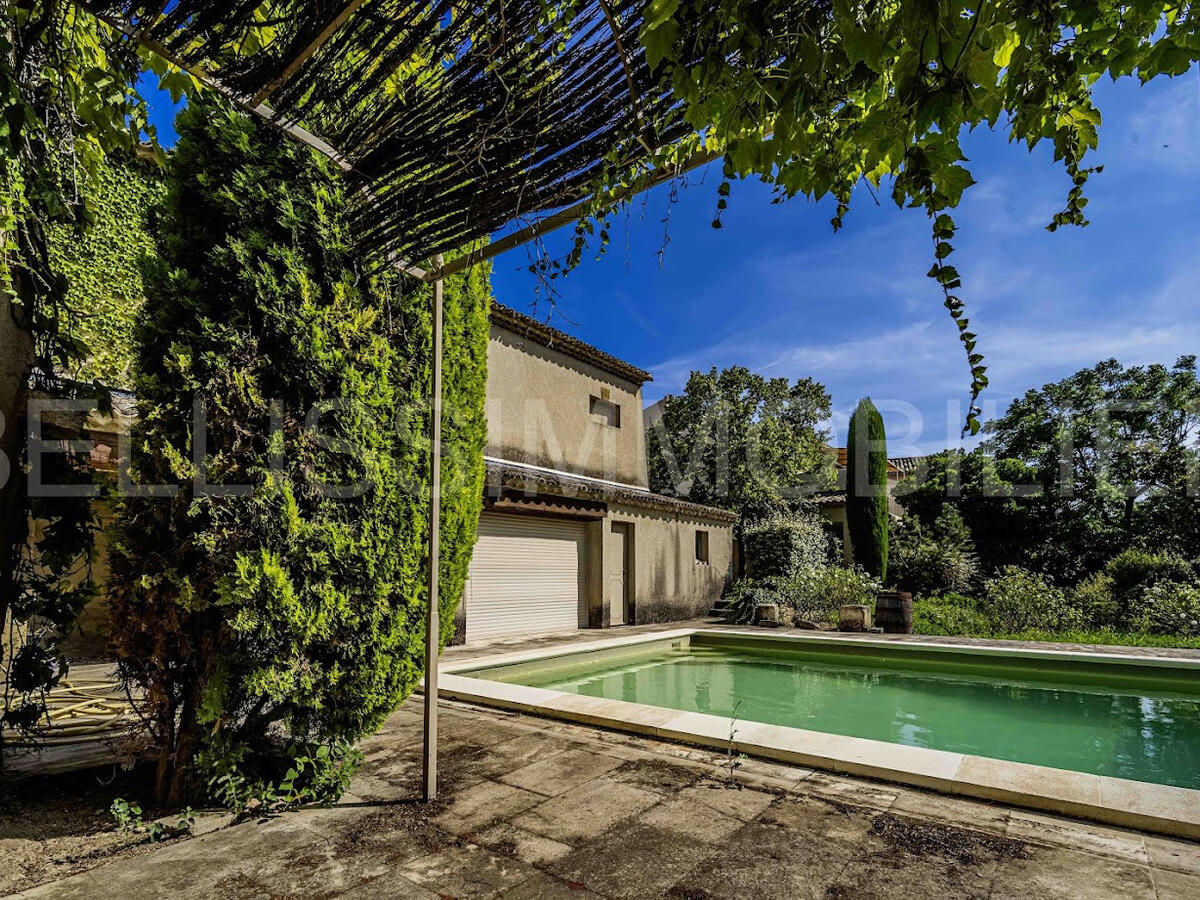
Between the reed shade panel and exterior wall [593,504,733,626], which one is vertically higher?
the reed shade panel

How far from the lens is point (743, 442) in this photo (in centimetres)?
2156

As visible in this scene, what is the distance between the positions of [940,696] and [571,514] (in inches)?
304

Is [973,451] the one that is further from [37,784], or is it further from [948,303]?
[37,784]

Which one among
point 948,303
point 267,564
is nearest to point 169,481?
point 267,564

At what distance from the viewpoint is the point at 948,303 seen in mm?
1987

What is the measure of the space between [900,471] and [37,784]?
3166 centimetres

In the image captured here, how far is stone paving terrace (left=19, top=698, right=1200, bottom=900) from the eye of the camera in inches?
109

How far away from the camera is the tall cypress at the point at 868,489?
62.8 feet

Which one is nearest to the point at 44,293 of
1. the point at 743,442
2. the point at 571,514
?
the point at 571,514

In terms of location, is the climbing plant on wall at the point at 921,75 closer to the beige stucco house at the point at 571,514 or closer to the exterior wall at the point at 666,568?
the beige stucco house at the point at 571,514

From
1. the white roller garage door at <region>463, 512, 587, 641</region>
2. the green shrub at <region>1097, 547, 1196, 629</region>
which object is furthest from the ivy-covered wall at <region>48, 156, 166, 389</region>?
the green shrub at <region>1097, 547, 1196, 629</region>

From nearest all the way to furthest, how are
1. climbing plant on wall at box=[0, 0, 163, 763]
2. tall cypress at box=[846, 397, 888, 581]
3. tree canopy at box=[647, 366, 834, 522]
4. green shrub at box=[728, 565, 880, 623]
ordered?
climbing plant on wall at box=[0, 0, 163, 763], green shrub at box=[728, 565, 880, 623], tall cypress at box=[846, 397, 888, 581], tree canopy at box=[647, 366, 834, 522]

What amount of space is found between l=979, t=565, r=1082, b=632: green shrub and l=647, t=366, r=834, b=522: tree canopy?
7948mm

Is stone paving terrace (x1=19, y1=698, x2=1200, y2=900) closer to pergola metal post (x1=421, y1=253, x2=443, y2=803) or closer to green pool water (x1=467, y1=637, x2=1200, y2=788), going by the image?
pergola metal post (x1=421, y1=253, x2=443, y2=803)
